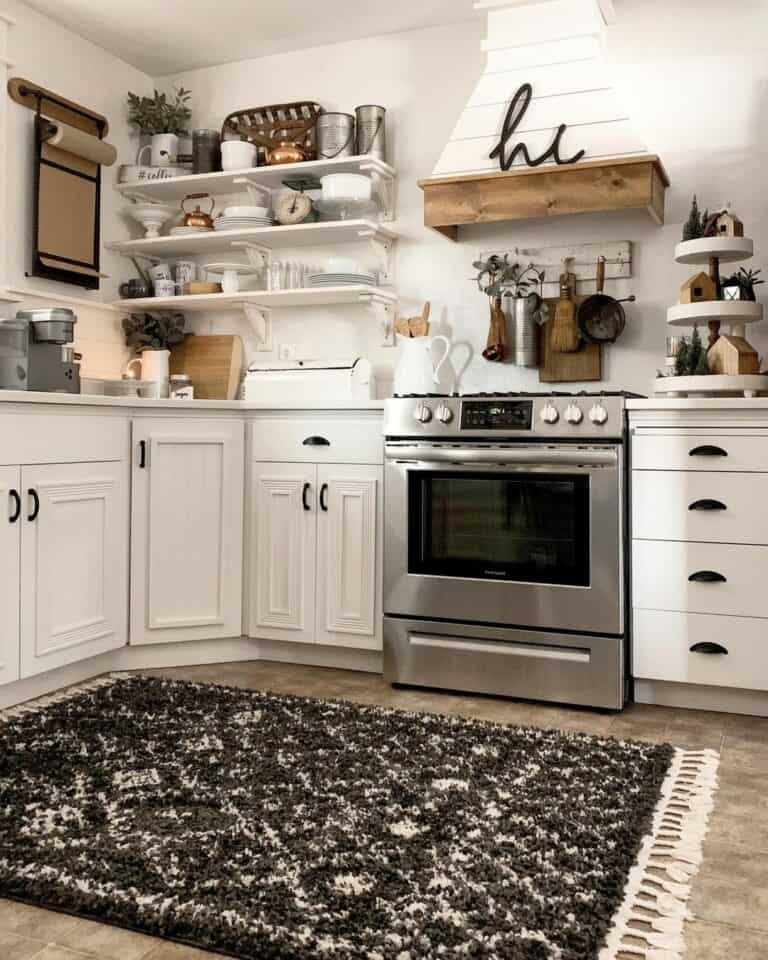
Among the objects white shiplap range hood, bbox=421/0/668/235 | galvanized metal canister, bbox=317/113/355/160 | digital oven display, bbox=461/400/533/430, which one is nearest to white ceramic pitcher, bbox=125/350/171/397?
galvanized metal canister, bbox=317/113/355/160

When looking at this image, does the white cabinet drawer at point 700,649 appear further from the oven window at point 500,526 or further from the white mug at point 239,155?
the white mug at point 239,155

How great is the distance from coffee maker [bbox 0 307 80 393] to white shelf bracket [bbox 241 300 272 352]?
3.09ft

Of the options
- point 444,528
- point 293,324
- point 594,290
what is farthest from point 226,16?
point 444,528

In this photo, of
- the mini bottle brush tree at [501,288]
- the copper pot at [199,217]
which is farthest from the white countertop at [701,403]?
the copper pot at [199,217]

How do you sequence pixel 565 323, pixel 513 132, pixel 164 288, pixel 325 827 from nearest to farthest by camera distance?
pixel 325 827
pixel 513 132
pixel 565 323
pixel 164 288

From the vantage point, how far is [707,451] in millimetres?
2887

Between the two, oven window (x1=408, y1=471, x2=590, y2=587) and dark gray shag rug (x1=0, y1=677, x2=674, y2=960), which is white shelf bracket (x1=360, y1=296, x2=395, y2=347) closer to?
oven window (x1=408, y1=471, x2=590, y2=587)

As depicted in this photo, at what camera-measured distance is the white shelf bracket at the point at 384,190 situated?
12.5 ft

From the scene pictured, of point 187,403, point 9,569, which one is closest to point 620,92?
point 187,403

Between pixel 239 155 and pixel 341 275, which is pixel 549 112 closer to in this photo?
pixel 341 275

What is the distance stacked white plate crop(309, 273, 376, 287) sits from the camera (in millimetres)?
3785

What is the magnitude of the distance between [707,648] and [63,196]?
2.96 metres

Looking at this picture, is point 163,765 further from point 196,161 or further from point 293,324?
point 196,161

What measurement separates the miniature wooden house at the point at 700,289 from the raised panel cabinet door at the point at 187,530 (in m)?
1.64
